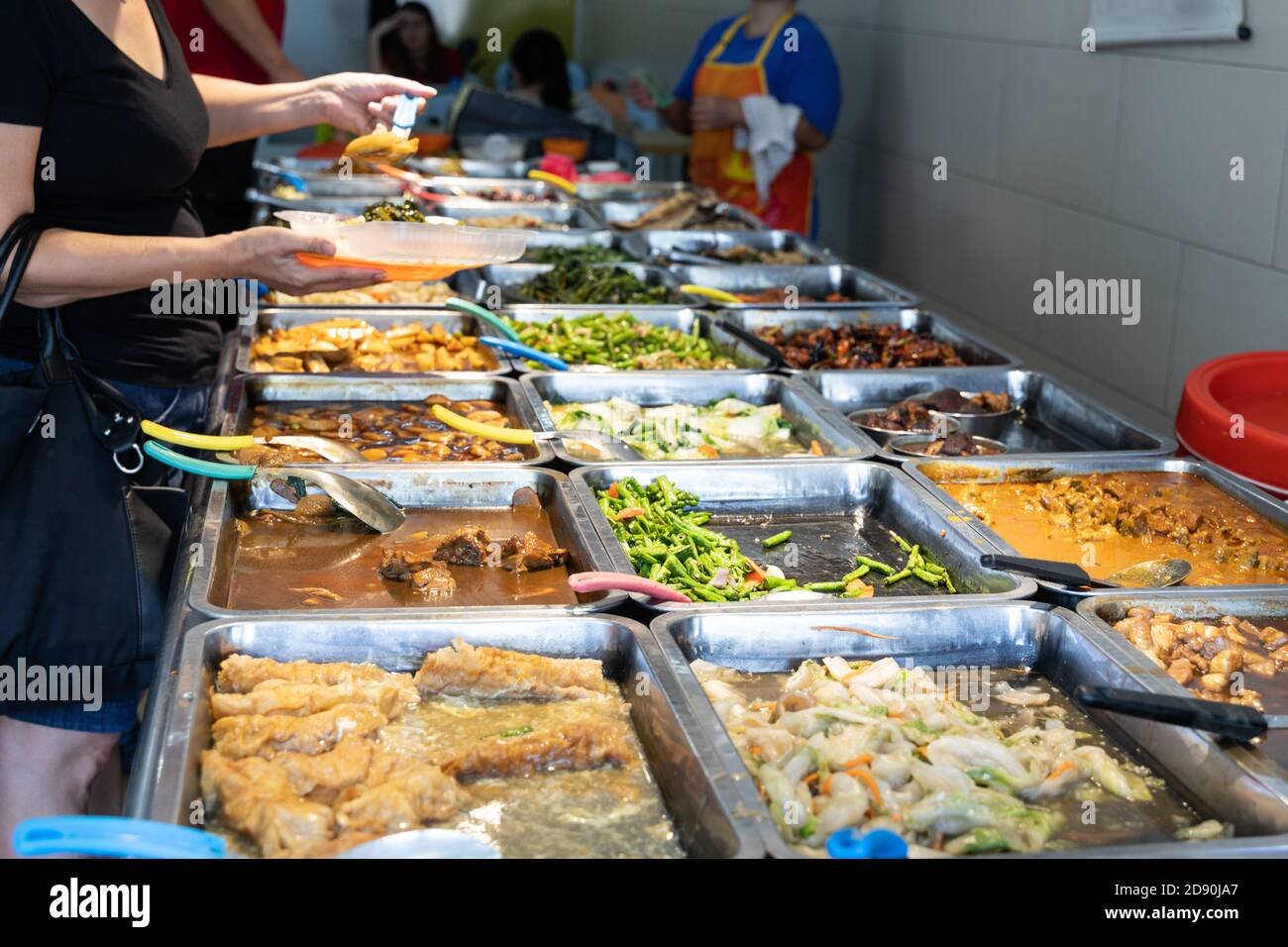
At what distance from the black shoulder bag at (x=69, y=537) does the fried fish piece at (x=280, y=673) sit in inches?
29.5

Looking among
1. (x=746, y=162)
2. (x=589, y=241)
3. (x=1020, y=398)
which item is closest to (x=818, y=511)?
(x=1020, y=398)

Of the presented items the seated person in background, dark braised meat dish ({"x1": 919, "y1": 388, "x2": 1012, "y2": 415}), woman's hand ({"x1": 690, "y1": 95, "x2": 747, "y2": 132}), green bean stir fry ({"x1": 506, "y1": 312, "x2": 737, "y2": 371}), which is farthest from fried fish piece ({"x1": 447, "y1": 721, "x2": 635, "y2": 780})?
the seated person in background

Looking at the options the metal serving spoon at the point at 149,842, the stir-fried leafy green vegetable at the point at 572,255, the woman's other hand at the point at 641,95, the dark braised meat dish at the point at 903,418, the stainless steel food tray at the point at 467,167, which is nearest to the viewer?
the metal serving spoon at the point at 149,842

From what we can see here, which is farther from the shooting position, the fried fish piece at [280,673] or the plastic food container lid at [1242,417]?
the plastic food container lid at [1242,417]

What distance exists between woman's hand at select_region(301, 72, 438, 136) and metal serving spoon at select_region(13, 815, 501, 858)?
7.90 ft

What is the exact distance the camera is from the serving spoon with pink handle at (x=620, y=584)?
1977mm

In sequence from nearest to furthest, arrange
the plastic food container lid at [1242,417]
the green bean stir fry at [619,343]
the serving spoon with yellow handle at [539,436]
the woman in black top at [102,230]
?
the woman in black top at [102,230], the plastic food container lid at [1242,417], the serving spoon with yellow handle at [539,436], the green bean stir fry at [619,343]

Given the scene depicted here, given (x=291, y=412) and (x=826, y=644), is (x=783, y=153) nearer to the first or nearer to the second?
(x=291, y=412)

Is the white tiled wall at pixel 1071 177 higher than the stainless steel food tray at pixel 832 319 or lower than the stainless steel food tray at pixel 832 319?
higher

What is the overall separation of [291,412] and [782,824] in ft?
6.15

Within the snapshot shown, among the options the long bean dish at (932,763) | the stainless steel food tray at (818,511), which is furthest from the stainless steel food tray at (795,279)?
the long bean dish at (932,763)

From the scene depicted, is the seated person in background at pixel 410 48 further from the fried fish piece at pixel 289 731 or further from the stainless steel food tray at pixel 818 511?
the fried fish piece at pixel 289 731
